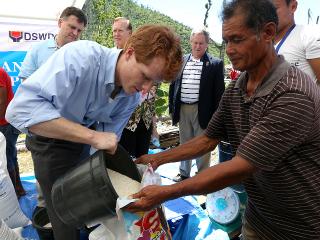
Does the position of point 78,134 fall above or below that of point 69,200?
above

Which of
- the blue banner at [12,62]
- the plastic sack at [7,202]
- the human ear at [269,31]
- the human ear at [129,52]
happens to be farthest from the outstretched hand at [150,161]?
the blue banner at [12,62]

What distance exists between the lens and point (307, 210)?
4.50ft

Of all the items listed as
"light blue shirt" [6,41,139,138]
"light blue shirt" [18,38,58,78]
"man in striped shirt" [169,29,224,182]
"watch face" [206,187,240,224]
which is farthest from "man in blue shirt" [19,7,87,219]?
"light blue shirt" [6,41,139,138]

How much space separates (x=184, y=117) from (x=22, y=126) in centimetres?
264

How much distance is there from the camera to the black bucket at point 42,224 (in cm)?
237

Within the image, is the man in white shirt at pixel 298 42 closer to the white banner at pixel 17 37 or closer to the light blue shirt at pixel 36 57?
the light blue shirt at pixel 36 57

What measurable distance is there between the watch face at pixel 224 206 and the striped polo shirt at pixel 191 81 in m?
1.35

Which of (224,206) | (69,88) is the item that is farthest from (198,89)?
(69,88)

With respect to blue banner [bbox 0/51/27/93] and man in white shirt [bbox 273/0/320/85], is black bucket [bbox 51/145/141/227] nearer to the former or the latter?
man in white shirt [bbox 273/0/320/85]

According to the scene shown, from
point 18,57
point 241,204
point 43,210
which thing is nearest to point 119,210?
point 43,210

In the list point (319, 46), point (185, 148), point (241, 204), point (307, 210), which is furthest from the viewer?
point (241, 204)

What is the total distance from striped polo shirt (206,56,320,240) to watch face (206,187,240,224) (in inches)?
44.9

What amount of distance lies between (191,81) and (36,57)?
165cm

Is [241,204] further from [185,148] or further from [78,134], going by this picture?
A: [78,134]
